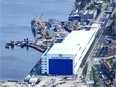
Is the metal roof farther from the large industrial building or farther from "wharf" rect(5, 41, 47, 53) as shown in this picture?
"wharf" rect(5, 41, 47, 53)

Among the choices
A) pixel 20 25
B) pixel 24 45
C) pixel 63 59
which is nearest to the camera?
pixel 63 59

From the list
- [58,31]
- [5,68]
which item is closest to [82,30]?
[58,31]

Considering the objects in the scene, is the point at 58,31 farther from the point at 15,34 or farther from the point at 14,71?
the point at 14,71

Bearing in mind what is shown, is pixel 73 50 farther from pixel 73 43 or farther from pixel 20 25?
pixel 20 25

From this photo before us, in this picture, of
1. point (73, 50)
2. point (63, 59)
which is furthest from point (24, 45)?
point (63, 59)

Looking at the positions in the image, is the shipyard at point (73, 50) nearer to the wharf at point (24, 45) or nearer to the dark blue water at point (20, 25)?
the wharf at point (24, 45)

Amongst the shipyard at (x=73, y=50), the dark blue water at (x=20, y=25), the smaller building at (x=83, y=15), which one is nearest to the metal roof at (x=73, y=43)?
the shipyard at (x=73, y=50)
